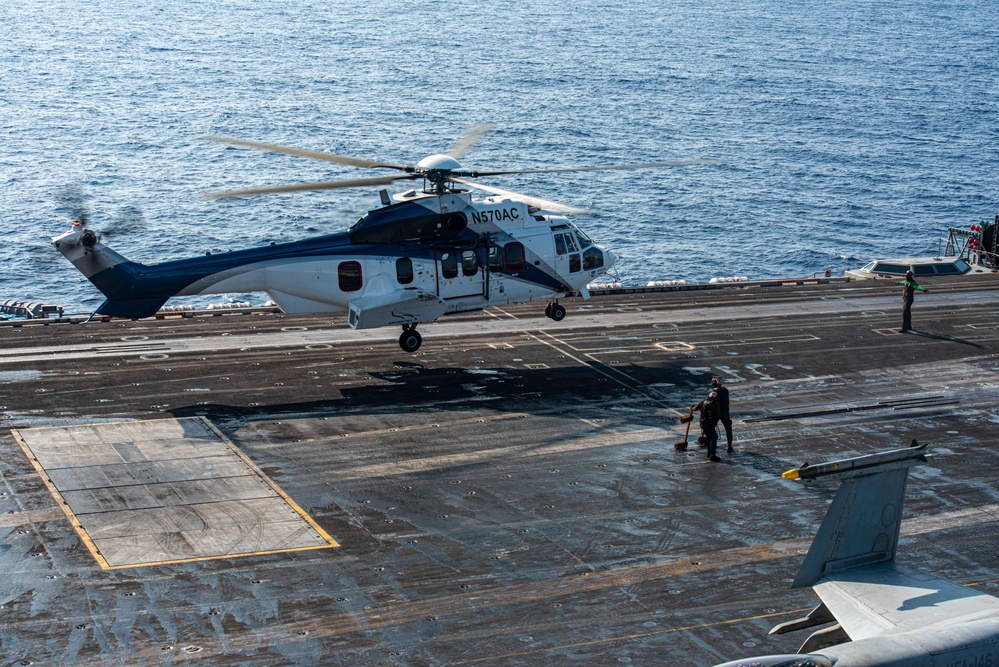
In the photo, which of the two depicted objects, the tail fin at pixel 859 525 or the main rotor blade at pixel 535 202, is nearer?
the tail fin at pixel 859 525

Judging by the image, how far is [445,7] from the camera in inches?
7657

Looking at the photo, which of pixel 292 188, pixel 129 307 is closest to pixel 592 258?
pixel 292 188

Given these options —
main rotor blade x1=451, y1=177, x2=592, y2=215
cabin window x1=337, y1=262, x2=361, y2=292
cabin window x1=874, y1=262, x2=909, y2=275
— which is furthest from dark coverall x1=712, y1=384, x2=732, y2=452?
cabin window x1=874, y1=262, x2=909, y2=275

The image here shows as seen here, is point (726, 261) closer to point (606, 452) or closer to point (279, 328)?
point (279, 328)

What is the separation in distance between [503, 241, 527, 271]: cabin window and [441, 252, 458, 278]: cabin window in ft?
5.26

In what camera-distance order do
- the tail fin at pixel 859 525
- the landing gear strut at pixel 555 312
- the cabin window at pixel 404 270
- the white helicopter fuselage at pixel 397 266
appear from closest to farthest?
1. the tail fin at pixel 859 525
2. the white helicopter fuselage at pixel 397 266
3. the cabin window at pixel 404 270
4. the landing gear strut at pixel 555 312

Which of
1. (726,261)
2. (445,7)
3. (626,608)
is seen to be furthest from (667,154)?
(445,7)

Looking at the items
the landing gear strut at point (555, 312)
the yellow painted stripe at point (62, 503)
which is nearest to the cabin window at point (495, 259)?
the landing gear strut at point (555, 312)

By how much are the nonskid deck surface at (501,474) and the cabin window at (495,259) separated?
286 centimetres

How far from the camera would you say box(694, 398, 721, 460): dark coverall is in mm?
26344

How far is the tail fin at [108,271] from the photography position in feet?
95.3

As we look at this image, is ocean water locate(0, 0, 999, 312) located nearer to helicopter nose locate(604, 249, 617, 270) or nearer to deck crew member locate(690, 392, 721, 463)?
helicopter nose locate(604, 249, 617, 270)

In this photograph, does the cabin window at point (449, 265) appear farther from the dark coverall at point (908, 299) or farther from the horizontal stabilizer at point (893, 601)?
the horizontal stabilizer at point (893, 601)

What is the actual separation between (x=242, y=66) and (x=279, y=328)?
104 metres
